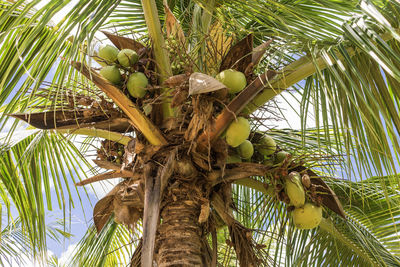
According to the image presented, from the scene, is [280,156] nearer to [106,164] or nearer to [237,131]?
[237,131]

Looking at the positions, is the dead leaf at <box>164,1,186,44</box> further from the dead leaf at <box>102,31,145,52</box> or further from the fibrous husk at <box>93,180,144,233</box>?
the fibrous husk at <box>93,180,144,233</box>

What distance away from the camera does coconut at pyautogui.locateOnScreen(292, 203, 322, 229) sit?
2145 millimetres

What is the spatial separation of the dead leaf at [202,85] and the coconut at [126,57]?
480mm

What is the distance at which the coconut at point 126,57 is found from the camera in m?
2.15

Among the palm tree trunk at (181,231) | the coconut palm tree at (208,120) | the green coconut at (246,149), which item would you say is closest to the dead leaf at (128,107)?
the coconut palm tree at (208,120)

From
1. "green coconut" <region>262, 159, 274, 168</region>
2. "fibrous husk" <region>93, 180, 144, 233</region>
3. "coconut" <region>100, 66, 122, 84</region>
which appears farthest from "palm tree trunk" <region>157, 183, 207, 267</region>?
"coconut" <region>100, 66, 122, 84</region>

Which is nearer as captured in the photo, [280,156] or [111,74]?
[111,74]

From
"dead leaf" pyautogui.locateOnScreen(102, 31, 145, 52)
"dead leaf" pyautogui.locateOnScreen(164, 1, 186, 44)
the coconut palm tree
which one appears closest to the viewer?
the coconut palm tree

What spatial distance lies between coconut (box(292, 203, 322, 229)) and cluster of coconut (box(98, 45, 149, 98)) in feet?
2.94

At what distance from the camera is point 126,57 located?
2.15m

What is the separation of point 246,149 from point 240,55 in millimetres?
449

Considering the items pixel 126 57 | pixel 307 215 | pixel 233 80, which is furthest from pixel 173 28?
pixel 307 215

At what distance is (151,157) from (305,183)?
0.72 meters

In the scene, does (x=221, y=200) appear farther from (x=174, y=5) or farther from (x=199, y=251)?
(x=174, y=5)
